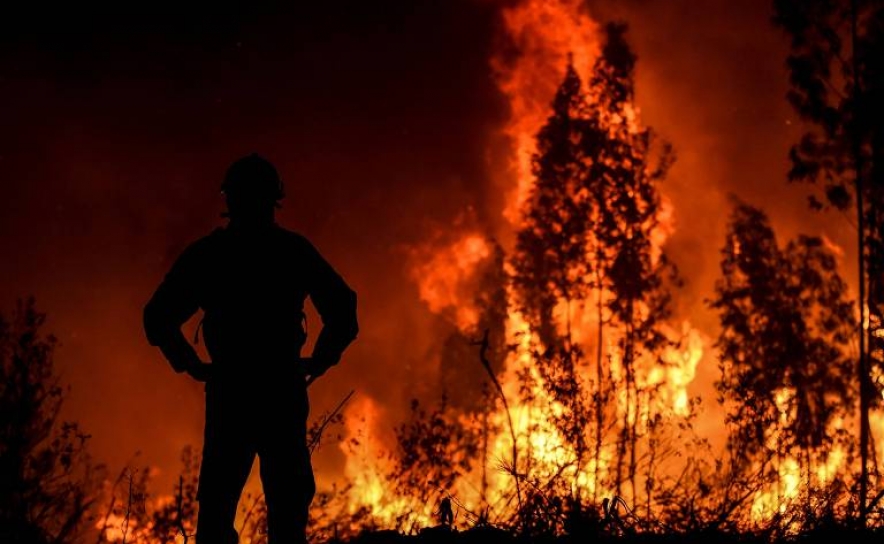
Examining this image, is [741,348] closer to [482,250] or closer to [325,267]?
[482,250]

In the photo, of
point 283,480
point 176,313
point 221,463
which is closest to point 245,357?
point 176,313

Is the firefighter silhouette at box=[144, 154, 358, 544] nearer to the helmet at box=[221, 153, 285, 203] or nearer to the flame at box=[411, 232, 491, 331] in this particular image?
the helmet at box=[221, 153, 285, 203]

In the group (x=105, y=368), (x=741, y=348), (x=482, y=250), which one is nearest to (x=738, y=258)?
(x=741, y=348)

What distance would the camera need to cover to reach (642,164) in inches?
913

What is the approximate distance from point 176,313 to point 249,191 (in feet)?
2.47

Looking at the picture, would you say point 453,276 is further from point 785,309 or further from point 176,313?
point 176,313

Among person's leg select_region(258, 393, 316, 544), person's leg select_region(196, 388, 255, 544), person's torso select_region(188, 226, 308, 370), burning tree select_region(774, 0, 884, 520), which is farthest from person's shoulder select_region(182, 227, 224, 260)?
burning tree select_region(774, 0, 884, 520)

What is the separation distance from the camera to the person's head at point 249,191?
3.85 m

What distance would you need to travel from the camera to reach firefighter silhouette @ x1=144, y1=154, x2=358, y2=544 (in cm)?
366

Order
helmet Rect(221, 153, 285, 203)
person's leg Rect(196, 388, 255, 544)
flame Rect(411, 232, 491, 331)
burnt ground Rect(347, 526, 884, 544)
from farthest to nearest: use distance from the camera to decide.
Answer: flame Rect(411, 232, 491, 331), burnt ground Rect(347, 526, 884, 544), helmet Rect(221, 153, 285, 203), person's leg Rect(196, 388, 255, 544)

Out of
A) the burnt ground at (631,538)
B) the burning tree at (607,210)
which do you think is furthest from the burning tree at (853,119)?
the burnt ground at (631,538)

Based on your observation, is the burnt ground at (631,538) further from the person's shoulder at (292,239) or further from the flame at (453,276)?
the flame at (453,276)

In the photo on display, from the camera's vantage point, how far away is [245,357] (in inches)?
145

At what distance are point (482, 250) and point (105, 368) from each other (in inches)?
943
